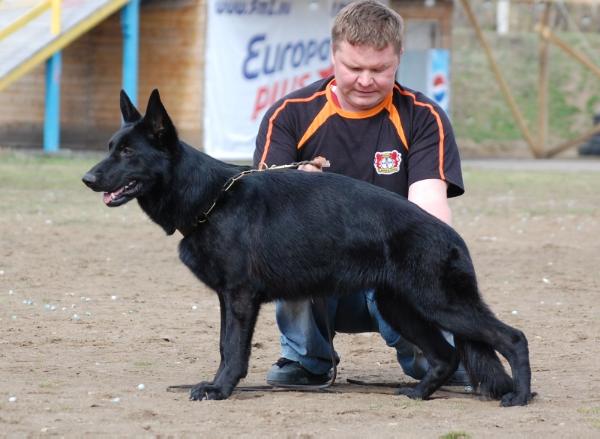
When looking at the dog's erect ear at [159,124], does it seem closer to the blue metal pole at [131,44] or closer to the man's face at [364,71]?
the man's face at [364,71]

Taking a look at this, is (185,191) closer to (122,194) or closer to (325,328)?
(122,194)

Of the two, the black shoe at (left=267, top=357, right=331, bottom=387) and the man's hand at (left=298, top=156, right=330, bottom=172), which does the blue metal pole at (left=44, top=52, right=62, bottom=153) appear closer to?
the black shoe at (left=267, top=357, right=331, bottom=387)

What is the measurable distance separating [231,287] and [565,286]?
4445 mm

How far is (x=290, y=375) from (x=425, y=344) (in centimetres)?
72

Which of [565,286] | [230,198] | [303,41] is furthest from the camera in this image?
[303,41]

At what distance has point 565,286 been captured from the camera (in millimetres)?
8914

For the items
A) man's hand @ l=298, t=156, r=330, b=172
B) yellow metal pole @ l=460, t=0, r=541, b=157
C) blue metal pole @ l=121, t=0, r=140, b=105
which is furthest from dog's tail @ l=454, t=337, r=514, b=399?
yellow metal pole @ l=460, t=0, r=541, b=157

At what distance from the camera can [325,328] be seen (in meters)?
5.86

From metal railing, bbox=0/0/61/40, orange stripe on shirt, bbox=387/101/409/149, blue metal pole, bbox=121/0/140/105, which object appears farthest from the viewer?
blue metal pole, bbox=121/0/140/105

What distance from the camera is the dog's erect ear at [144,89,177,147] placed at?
5066 millimetres

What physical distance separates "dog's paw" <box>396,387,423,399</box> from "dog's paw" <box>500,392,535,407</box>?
1.31 feet

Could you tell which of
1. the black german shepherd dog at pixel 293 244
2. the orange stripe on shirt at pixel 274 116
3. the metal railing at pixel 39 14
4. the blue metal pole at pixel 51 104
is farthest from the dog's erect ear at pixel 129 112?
the blue metal pole at pixel 51 104

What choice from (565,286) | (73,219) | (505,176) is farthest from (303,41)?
(565,286)

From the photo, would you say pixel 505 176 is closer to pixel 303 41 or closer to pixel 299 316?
pixel 303 41
